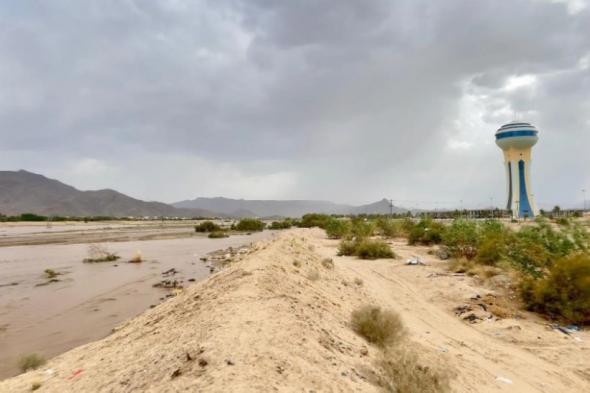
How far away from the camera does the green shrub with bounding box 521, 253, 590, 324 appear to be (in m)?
9.01

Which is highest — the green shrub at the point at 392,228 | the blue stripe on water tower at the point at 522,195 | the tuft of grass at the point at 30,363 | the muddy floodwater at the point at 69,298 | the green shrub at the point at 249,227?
the blue stripe on water tower at the point at 522,195

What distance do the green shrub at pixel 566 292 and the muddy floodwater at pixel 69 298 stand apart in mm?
10687

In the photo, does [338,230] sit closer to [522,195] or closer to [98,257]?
[98,257]

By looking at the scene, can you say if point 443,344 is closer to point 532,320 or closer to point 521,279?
point 532,320

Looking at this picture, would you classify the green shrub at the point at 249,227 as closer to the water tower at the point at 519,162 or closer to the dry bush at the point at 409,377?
the water tower at the point at 519,162

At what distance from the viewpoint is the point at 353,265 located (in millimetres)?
16953

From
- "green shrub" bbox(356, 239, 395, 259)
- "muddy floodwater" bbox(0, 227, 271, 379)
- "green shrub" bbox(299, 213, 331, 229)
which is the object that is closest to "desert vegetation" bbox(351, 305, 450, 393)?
"muddy floodwater" bbox(0, 227, 271, 379)

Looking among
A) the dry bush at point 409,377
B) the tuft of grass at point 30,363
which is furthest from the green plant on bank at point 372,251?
the tuft of grass at point 30,363

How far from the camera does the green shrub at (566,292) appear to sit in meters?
9.01

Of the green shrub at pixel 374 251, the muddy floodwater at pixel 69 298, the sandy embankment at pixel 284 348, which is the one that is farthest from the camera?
the green shrub at pixel 374 251

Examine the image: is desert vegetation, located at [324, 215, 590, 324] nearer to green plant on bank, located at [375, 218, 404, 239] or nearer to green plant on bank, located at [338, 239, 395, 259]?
green plant on bank, located at [338, 239, 395, 259]

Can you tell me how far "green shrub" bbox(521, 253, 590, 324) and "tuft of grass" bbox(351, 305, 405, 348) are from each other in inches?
219

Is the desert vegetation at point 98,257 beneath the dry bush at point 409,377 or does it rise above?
beneath

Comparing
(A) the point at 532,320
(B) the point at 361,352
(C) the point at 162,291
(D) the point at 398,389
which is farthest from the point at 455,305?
(C) the point at 162,291
